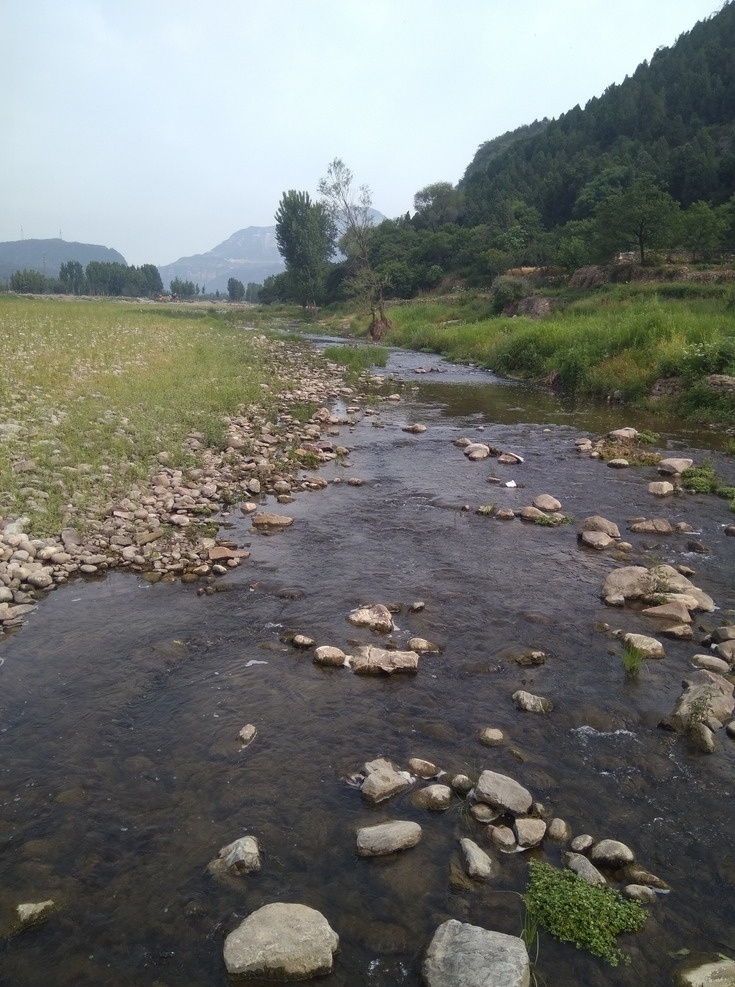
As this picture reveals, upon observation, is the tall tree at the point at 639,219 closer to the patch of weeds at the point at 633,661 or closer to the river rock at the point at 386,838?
the patch of weeds at the point at 633,661

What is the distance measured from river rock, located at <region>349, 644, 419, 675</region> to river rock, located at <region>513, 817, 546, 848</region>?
82.5 inches

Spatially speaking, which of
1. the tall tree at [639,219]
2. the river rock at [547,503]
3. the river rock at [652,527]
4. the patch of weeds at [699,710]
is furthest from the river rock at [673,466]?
the tall tree at [639,219]

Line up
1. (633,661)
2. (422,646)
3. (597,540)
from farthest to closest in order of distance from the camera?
1. (597,540)
2. (422,646)
3. (633,661)

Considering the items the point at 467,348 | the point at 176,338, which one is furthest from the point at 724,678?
the point at 176,338

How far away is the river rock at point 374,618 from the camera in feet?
22.9

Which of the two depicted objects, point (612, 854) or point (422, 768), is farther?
point (422, 768)

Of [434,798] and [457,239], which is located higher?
[457,239]

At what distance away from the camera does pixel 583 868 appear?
13.0 feet

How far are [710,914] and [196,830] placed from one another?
3.55m

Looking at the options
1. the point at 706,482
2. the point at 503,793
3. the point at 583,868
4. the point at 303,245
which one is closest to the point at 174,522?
the point at 503,793

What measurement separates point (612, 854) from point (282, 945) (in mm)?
2306

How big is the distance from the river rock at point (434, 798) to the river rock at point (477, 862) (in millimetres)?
367

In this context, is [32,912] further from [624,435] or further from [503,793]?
[624,435]

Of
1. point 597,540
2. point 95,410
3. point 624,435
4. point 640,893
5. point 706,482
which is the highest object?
point 95,410
